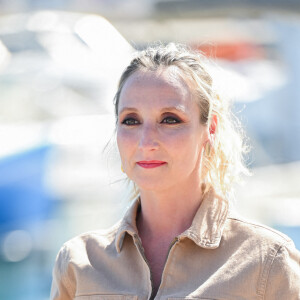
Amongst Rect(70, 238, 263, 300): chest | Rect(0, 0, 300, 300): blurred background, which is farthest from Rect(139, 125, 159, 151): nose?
Rect(0, 0, 300, 300): blurred background

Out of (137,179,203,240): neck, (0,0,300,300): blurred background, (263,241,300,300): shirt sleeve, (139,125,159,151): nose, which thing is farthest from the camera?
(0,0,300,300): blurred background

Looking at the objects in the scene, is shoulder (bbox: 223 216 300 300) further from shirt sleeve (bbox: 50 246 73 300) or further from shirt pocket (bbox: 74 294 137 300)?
shirt sleeve (bbox: 50 246 73 300)

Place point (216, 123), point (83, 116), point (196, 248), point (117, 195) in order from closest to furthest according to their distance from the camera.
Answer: point (196, 248) < point (216, 123) < point (117, 195) < point (83, 116)

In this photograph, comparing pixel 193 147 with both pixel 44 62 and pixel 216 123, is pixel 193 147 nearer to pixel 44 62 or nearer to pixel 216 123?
pixel 216 123

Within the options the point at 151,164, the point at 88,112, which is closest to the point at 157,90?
the point at 151,164

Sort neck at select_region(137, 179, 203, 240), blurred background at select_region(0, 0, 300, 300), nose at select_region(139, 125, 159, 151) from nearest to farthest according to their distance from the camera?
nose at select_region(139, 125, 159, 151) → neck at select_region(137, 179, 203, 240) → blurred background at select_region(0, 0, 300, 300)

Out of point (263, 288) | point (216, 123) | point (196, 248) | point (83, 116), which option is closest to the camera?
point (263, 288)

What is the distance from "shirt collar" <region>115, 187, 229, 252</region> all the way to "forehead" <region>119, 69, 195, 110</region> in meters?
0.30

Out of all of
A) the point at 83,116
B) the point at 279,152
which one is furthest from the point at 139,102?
the point at 279,152

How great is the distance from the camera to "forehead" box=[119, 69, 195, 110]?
1979 mm

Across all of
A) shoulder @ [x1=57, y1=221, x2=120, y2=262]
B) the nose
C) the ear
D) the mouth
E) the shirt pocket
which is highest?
the ear

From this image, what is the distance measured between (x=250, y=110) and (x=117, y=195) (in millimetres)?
2711

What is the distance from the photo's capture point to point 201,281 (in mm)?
1895

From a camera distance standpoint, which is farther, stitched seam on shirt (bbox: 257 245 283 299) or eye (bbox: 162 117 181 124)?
eye (bbox: 162 117 181 124)
